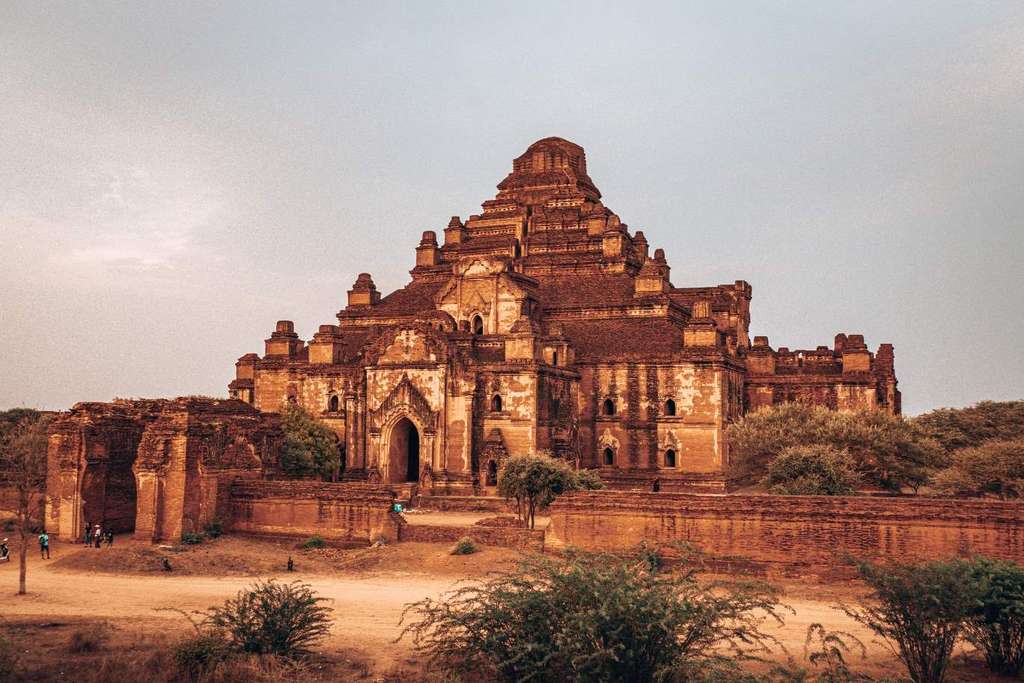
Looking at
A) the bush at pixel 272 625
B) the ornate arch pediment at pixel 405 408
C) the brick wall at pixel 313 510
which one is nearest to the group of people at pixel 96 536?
the brick wall at pixel 313 510

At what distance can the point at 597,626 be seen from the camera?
42.9ft

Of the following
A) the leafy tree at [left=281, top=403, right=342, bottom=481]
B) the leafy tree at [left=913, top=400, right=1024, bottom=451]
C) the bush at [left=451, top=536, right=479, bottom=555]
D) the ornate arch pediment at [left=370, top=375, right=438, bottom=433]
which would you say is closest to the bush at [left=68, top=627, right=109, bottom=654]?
the bush at [left=451, top=536, right=479, bottom=555]

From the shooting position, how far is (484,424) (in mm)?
39344

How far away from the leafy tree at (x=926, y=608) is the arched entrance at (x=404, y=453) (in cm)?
2757

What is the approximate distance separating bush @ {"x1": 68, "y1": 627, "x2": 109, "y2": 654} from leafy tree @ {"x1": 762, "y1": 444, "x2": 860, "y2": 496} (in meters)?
20.3

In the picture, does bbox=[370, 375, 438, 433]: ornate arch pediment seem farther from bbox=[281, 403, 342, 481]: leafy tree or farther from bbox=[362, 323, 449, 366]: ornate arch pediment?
bbox=[281, 403, 342, 481]: leafy tree

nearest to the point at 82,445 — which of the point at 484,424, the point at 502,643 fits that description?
the point at 484,424

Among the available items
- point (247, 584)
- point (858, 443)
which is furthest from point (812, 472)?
point (247, 584)

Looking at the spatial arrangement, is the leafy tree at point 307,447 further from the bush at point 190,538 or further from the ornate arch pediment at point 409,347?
the bush at point 190,538

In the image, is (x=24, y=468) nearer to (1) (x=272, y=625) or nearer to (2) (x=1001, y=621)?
(1) (x=272, y=625)

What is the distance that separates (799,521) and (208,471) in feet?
56.7

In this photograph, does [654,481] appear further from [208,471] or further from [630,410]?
[208,471]

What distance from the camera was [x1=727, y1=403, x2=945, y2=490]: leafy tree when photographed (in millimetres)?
32281

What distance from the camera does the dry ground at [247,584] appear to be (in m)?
16.3
